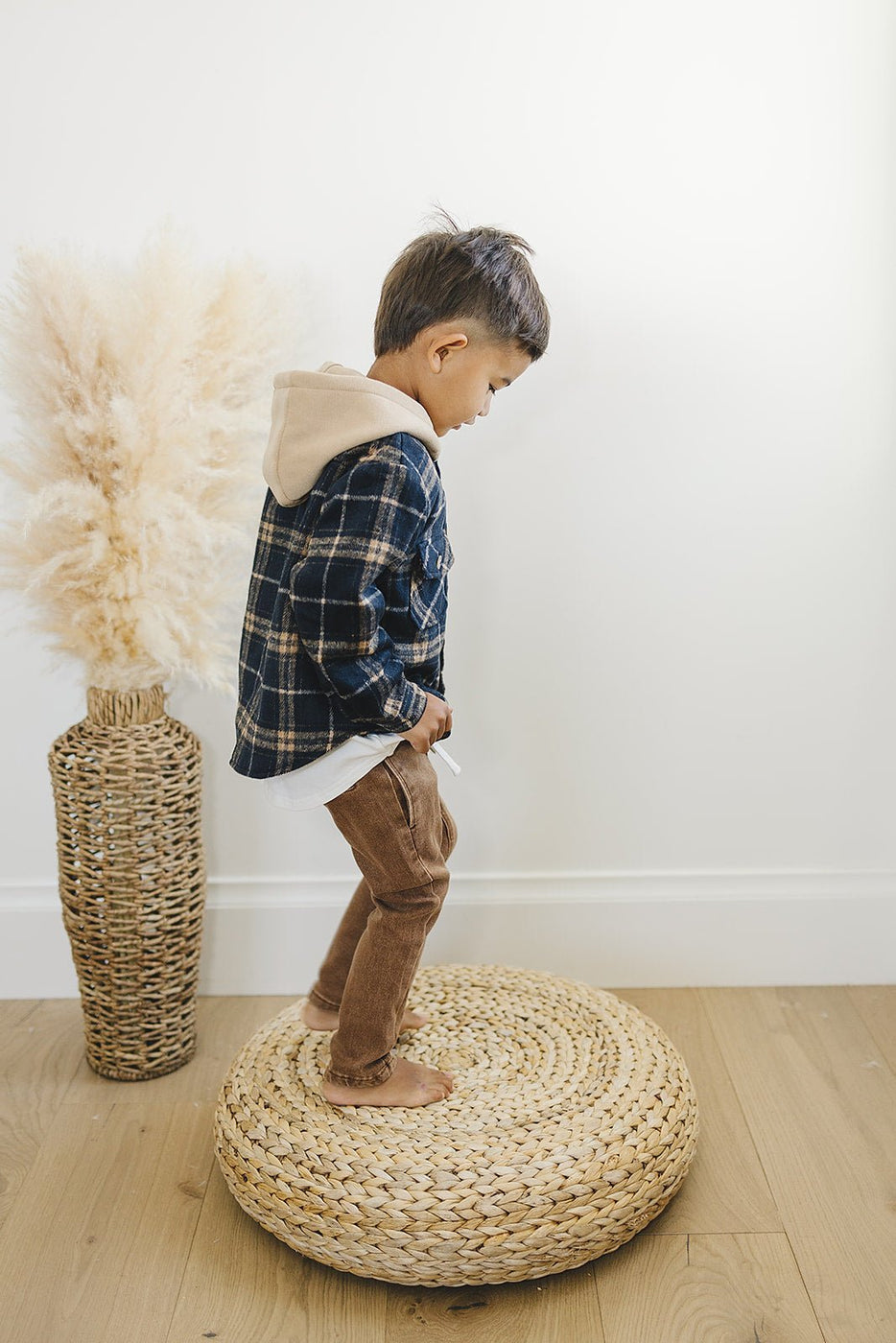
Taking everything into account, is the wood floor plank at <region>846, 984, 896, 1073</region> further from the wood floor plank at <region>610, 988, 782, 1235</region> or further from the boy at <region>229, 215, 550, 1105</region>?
the boy at <region>229, 215, 550, 1105</region>

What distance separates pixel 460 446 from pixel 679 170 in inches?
20.6

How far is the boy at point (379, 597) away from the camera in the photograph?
1.29 m

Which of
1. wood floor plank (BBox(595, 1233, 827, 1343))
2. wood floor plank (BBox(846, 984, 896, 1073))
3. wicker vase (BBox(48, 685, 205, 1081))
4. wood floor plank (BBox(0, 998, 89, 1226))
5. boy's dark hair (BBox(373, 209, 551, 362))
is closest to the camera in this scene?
wood floor plank (BBox(595, 1233, 827, 1343))

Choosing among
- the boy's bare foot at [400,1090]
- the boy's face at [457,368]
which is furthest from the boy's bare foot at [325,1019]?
the boy's face at [457,368]

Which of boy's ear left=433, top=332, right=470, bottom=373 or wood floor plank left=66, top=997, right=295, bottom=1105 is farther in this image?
wood floor plank left=66, top=997, right=295, bottom=1105

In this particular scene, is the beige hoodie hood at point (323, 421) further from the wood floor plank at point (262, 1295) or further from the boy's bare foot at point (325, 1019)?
the wood floor plank at point (262, 1295)

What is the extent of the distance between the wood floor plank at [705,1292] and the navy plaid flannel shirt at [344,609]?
2.17 feet

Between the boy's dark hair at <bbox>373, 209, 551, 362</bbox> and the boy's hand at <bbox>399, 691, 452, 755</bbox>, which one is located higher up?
the boy's dark hair at <bbox>373, 209, 551, 362</bbox>

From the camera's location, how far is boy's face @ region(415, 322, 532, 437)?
137cm

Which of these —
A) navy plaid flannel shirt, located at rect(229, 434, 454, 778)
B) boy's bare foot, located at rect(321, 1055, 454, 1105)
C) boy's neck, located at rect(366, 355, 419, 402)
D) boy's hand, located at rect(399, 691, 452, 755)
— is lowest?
boy's bare foot, located at rect(321, 1055, 454, 1105)

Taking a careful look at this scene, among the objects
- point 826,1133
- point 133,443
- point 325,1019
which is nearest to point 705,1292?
point 826,1133

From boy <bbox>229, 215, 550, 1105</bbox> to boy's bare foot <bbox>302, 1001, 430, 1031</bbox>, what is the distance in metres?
0.15

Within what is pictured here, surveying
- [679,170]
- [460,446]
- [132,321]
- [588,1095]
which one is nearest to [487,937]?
[588,1095]

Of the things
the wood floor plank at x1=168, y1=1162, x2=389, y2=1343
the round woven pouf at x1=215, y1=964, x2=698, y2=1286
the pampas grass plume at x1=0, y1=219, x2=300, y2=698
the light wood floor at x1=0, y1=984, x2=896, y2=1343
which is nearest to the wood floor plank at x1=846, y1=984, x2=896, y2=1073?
the light wood floor at x1=0, y1=984, x2=896, y2=1343
